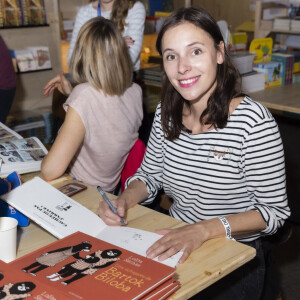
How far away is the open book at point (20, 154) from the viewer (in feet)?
5.68

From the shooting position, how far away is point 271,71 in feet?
10.9

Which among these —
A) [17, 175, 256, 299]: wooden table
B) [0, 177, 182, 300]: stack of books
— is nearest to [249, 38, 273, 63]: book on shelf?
[17, 175, 256, 299]: wooden table

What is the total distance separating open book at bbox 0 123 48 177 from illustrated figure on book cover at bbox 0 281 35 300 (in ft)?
2.57

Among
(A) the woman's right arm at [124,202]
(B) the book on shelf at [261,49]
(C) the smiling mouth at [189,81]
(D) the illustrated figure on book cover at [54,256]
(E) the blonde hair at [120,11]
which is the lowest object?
(A) the woman's right arm at [124,202]

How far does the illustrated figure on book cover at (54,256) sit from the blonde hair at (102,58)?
1.00 metres

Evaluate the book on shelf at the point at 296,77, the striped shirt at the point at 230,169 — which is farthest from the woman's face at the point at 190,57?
the book on shelf at the point at 296,77

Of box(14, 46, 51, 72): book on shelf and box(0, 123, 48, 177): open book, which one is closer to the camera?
box(0, 123, 48, 177): open book

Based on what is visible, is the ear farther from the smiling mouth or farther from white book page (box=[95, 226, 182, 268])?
white book page (box=[95, 226, 182, 268])

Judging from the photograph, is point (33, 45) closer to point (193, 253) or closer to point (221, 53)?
point (221, 53)

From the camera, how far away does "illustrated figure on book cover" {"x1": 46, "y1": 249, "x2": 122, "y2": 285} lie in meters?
0.99

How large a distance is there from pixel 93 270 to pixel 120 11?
2.28 metres

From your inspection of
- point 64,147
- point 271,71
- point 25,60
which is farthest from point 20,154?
point 25,60

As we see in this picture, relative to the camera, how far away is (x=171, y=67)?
148 cm

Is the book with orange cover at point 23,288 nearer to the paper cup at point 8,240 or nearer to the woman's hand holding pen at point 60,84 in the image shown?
the paper cup at point 8,240
